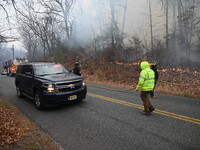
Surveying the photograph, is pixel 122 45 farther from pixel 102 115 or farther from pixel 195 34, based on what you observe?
pixel 102 115

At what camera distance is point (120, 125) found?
14.0ft

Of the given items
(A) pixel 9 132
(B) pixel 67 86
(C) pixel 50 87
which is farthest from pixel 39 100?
(A) pixel 9 132

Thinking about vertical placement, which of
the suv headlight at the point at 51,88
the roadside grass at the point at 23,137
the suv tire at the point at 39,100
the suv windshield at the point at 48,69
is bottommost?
the roadside grass at the point at 23,137

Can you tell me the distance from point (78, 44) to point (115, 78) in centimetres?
1143

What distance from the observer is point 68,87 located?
5758mm

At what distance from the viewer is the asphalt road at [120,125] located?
3320mm

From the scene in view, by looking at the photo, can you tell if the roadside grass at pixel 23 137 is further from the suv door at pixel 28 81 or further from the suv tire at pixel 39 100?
the suv door at pixel 28 81

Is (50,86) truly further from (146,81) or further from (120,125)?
(146,81)

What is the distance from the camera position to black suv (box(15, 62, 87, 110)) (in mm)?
5523

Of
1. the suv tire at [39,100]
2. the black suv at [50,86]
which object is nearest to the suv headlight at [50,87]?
the black suv at [50,86]

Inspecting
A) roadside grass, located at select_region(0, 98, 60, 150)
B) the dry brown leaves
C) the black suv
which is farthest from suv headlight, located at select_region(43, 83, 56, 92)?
the dry brown leaves

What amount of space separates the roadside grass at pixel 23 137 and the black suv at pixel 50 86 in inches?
41.9

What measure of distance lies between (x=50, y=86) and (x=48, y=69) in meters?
1.53

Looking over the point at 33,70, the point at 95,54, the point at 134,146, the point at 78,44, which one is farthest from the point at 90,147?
the point at 78,44
